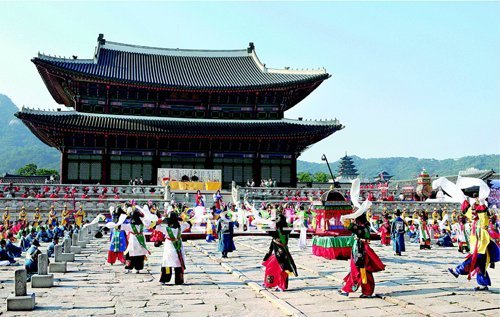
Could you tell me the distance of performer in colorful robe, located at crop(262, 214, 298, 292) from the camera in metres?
9.68

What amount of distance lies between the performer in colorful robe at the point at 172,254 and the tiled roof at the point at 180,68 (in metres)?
27.4

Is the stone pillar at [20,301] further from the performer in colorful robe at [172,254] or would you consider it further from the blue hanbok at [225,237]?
the blue hanbok at [225,237]

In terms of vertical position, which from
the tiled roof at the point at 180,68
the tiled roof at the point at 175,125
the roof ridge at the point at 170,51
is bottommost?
the tiled roof at the point at 175,125

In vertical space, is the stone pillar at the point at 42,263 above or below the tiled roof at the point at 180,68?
below

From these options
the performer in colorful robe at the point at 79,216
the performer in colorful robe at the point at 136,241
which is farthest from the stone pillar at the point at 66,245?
the performer in colorful robe at the point at 79,216

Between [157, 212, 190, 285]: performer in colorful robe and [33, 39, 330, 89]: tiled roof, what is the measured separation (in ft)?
90.1

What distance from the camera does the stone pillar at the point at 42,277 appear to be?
33.8 feet

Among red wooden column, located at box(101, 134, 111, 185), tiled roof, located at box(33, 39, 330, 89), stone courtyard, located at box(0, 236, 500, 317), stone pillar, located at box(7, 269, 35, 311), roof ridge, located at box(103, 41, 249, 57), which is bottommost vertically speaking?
stone courtyard, located at box(0, 236, 500, 317)

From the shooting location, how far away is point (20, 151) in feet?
536

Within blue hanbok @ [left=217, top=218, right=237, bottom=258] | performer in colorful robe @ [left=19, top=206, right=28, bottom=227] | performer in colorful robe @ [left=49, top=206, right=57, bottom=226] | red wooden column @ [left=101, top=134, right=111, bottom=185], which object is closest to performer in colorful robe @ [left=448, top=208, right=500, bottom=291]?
blue hanbok @ [left=217, top=218, right=237, bottom=258]

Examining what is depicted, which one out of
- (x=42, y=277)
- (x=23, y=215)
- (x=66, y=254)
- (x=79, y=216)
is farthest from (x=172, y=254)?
(x=23, y=215)

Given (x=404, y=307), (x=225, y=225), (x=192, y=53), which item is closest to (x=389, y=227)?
(x=225, y=225)

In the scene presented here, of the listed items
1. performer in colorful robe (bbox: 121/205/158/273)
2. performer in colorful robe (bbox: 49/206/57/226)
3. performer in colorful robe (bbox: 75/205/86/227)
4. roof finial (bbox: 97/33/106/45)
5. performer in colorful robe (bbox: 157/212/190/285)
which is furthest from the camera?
roof finial (bbox: 97/33/106/45)

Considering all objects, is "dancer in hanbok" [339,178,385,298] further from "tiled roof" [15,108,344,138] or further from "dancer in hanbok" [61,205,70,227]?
"tiled roof" [15,108,344,138]
